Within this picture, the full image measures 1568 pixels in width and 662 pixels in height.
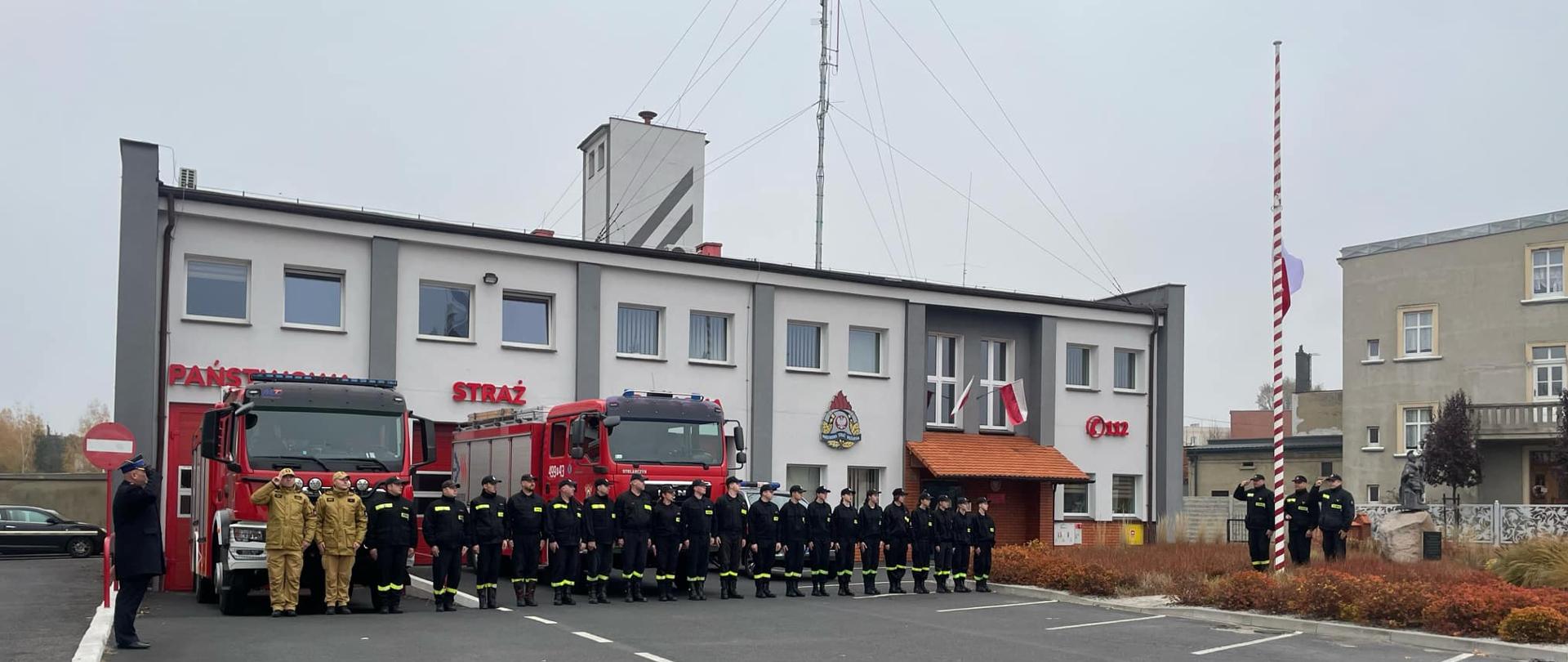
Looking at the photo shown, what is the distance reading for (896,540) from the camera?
20.7m

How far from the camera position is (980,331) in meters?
33.1

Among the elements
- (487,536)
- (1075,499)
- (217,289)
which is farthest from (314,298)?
(1075,499)

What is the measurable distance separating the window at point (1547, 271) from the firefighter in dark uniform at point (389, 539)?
40.0m

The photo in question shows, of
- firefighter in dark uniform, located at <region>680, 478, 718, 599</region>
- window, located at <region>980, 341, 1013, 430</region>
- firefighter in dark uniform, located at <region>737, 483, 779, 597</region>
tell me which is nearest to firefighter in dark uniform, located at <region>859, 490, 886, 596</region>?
firefighter in dark uniform, located at <region>737, 483, 779, 597</region>

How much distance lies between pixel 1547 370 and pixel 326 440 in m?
40.5

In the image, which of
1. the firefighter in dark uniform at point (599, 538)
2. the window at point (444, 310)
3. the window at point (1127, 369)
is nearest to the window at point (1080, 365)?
the window at point (1127, 369)

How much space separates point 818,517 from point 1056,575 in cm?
386

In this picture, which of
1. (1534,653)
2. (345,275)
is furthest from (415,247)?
(1534,653)

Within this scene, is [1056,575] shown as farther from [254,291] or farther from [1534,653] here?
[254,291]

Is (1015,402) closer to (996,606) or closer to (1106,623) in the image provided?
(996,606)

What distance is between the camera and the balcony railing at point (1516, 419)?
139ft

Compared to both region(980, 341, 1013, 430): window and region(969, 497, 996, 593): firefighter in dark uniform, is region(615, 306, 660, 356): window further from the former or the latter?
region(969, 497, 996, 593): firefighter in dark uniform

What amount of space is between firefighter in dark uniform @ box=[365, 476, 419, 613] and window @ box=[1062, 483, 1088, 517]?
66.8ft

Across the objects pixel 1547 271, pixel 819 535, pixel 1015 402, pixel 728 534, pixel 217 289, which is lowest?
pixel 819 535
